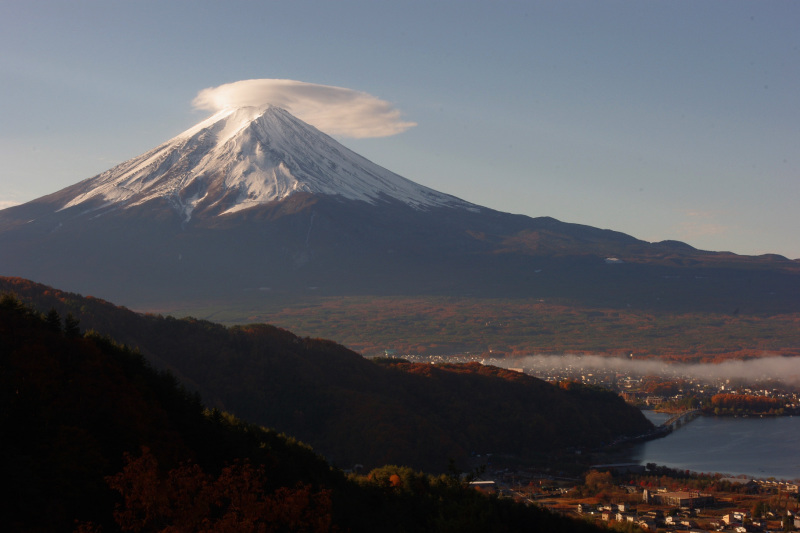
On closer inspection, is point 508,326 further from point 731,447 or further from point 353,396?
point 353,396

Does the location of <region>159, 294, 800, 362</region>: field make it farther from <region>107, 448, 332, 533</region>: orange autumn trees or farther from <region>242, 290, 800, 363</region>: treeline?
<region>107, 448, 332, 533</region>: orange autumn trees

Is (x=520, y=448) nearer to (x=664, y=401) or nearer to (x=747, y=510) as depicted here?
(x=747, y=510)

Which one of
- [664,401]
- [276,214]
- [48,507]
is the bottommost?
[664,401]

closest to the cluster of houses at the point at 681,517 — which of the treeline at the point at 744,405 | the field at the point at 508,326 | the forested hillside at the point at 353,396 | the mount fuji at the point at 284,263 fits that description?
the forested hillside at the point at 353,396

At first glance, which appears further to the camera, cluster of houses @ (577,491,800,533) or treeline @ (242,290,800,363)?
treeline @ (242,290,800,363)

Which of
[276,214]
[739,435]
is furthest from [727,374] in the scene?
[276,214]

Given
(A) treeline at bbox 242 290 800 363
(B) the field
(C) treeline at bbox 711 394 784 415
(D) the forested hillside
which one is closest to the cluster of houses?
(D) the forested hillside

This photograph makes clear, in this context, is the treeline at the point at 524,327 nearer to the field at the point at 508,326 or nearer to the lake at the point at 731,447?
the field at the point at 508,326
